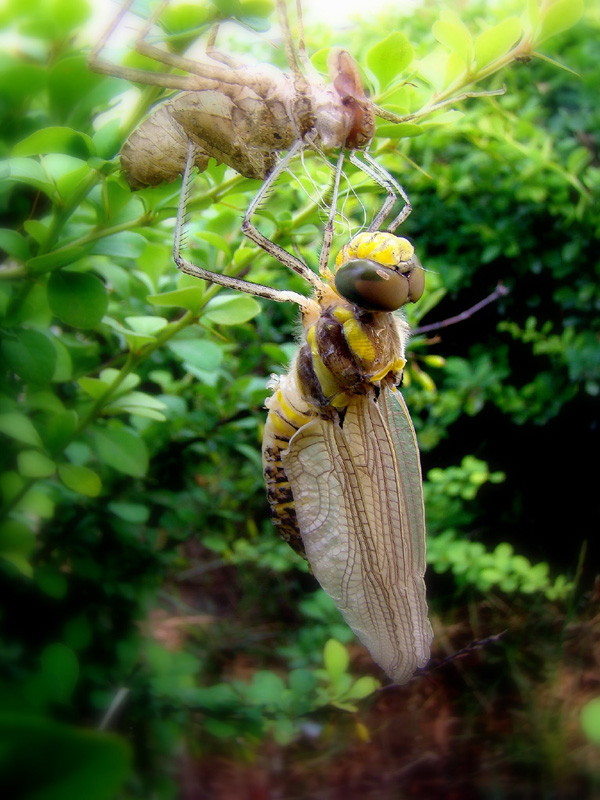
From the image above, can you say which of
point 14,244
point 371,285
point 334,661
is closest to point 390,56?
point 371,285

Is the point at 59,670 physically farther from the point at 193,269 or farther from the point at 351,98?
the point at 351,98

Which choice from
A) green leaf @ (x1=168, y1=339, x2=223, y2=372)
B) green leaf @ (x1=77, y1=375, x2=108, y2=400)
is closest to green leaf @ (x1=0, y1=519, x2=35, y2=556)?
green leaf @ (x1=77, y1=375, x2=108, y2=400)

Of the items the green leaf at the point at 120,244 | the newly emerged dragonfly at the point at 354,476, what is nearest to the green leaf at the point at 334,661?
the newly emerged dragonfly at the point at 354,476

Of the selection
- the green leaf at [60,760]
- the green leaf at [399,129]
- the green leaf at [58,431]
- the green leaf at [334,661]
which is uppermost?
the green leaf at [399,129]

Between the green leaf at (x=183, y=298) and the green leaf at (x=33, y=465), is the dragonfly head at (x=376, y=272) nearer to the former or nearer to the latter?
the green leaf at (x=183, y=298)

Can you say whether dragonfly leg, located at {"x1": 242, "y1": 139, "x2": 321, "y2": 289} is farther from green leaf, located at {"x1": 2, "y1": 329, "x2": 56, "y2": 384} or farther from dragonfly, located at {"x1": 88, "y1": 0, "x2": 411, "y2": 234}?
green leaf, located at {"x1": 2, "y1": 329, "x2": 56, "y2": 384}

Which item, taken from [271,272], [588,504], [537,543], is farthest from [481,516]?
[271,272]
